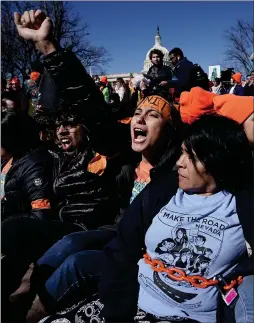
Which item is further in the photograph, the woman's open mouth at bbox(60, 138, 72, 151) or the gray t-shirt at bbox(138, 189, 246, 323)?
the woman's open mouth at bbox(60, 138, 72, 151)

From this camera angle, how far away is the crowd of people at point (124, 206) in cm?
171

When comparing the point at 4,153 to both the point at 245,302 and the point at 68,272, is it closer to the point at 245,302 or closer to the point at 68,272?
the point at 68,272

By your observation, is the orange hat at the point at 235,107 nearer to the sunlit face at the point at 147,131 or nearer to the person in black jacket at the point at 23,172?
the sunlit face at the point at 147,131

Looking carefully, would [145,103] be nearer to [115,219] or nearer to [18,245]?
[115,219]

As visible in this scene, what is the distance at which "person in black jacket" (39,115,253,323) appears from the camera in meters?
1.69

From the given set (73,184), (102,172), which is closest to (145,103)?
(102,172)

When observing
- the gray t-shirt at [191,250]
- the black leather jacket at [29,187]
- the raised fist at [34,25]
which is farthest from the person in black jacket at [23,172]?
the gray t-shirt at [191,250]

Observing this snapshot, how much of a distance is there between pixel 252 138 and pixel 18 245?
1.39 metres

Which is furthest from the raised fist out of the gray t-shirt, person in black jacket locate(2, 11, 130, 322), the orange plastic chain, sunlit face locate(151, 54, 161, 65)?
sunlit face locate(151, 54, 161, 65)

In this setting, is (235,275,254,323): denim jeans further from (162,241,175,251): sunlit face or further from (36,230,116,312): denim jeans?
(36,230,116,312): denim jeans

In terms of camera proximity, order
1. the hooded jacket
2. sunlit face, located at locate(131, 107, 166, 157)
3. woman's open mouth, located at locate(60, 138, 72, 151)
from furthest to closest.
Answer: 1. woman's open mouth, located at locate(60, 138, 72, 151)
2. the hooded jacket
3. sunlit face, located at locate(131, 107, 166, 157)

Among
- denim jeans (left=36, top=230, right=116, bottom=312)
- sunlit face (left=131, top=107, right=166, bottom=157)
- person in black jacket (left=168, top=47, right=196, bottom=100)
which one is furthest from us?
person in black jacket (left=168, top=47, right=196, bottom=100)

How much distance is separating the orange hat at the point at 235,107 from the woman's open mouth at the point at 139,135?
0.48 metres

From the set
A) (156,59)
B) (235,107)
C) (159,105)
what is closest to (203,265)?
(235,107)
